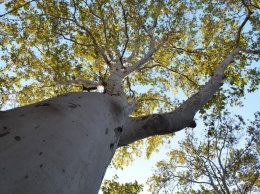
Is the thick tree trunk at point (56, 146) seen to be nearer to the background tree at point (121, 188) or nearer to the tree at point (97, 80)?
the tree at point (97, 80)

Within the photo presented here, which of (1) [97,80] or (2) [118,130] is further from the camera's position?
(1) [97,80]

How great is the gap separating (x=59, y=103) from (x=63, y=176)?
3.26 feet

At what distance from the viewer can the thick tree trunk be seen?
164 centimetres

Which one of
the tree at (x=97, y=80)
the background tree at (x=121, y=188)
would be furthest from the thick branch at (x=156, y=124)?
the background tree at (x=121, y=188)

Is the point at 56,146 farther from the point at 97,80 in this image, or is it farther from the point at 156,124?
the point at 97,80

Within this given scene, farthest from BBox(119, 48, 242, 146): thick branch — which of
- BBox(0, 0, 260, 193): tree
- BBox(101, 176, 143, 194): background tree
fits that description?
BBox(101, 176, 143, 194): background tree

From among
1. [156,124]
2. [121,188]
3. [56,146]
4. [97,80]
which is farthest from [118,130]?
[121,188]

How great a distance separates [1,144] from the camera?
5.93 ft

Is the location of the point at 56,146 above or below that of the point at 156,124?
below

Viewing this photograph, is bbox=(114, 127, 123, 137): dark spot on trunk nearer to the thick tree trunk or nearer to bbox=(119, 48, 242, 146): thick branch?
the thick tree trunk

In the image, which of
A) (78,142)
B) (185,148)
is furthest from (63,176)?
(185,148)

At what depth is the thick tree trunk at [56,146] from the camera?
5.38 feet

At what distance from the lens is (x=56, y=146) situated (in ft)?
6.41

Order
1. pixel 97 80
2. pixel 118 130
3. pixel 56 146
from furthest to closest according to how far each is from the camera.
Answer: pixel 97 80 → pixel 118 130 → pixel 56 146
